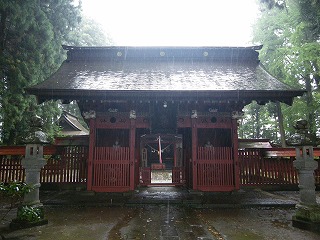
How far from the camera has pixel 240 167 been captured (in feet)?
34.4

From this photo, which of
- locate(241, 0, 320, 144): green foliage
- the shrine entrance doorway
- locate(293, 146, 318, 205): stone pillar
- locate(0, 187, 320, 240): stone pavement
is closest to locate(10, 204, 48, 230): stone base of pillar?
locate(0, 187, 320, 240): stone pavement

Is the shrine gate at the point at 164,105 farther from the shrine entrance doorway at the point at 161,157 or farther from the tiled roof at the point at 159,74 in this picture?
the shrine entrance doorway at the point at 161,157

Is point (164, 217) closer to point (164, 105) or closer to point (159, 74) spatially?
point (164, 105)

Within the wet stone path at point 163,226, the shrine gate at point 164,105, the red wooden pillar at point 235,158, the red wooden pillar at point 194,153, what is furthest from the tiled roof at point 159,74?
the wet stone path at point 163,226

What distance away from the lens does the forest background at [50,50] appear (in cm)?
1190

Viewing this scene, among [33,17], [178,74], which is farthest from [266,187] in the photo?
[33,17]

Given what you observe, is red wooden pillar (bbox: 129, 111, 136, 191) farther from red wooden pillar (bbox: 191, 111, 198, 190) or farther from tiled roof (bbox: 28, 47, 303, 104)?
red wooden pillar (bbox: 191, 111, 198, 190)

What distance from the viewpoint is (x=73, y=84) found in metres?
9.16

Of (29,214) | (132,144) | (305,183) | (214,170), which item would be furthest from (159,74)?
(29,214)

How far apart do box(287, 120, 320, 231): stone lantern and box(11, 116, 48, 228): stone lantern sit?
6.17 meters

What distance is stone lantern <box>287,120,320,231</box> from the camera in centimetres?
552

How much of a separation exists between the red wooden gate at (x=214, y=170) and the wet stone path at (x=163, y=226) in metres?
2.34

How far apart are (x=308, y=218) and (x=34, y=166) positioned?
266 inches

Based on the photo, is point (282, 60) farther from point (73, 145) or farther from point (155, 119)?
point (73, 145)
